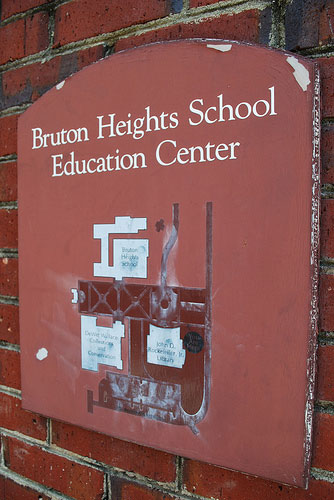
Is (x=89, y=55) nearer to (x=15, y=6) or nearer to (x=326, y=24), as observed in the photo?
(x=15, y=6)

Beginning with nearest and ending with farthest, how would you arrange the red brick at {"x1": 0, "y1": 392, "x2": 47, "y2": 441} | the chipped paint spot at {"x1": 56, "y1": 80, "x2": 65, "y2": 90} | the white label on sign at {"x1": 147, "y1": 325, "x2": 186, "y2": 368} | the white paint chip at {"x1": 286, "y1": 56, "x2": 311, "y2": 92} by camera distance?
the white paint chip at {"x1": 286, "y1": 56, "x2": 311, "y2": 92} → the white label on sign at {"x1": 147, "y1": 325, "x2": 186, "y2": 368} → the chipped paint spot at {"x1": 56, "y1": 80, "x2": 65, "y2": 90} → the red brick at {"x1": 0, "y1": 392, "x2": 47, "y2": 441}

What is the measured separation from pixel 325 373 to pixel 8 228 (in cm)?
65

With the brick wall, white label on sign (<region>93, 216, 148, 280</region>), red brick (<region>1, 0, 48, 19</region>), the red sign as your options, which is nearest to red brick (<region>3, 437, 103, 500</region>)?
the brick wall

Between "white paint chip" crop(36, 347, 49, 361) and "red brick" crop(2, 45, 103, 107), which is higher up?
"red brick" crop(2, 45, 103, 107)

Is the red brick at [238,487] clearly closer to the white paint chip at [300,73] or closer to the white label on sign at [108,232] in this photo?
the white label on sign at [108,232]

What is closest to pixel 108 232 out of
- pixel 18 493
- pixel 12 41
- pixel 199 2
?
pixel 199 2

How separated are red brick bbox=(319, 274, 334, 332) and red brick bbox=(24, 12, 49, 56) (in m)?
0.67

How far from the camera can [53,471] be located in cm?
85

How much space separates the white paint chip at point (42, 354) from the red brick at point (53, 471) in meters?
0.20

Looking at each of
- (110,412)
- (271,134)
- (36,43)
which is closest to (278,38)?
(271,134)

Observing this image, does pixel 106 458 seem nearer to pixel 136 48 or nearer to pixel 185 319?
pixel 185 319

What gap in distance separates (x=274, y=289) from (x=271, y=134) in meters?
0.20

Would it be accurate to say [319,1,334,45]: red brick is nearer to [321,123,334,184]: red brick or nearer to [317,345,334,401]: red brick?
[321,123,334,184]: red brick

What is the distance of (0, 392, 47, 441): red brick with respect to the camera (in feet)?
2.84
